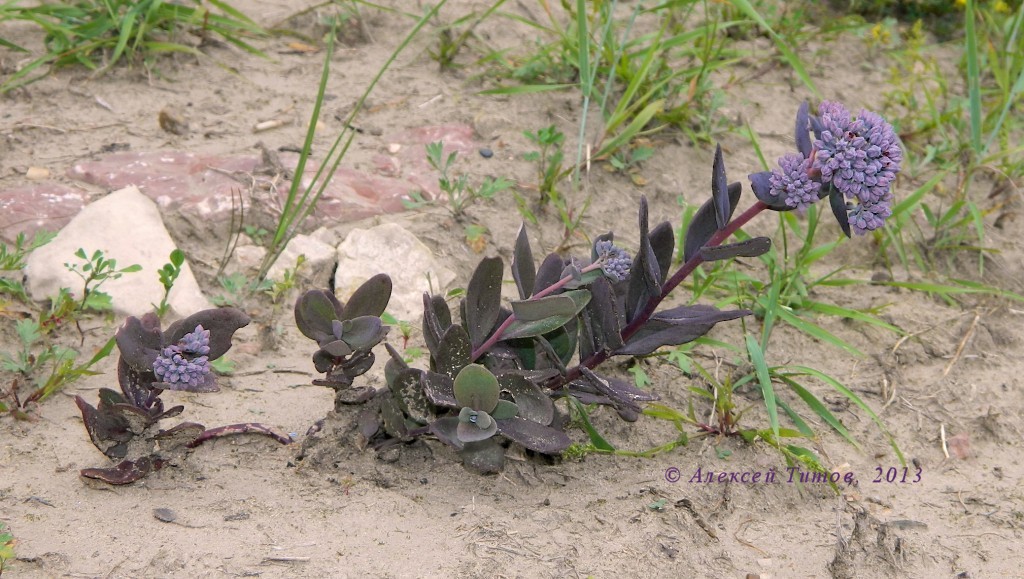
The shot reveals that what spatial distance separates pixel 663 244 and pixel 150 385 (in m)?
1.27

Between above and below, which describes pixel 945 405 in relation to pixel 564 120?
below

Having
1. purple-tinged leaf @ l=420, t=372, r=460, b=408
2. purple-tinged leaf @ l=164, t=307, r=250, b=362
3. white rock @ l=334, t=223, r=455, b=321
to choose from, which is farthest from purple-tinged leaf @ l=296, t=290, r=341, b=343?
white rock @ l=334, t=223, r=455, b=321

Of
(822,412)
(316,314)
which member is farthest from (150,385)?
(822,412)

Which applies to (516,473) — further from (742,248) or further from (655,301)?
(742,248)

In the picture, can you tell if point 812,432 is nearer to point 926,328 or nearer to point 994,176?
point 926,328

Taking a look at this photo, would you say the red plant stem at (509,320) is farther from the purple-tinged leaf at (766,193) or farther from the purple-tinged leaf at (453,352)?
the purple-tinged leaf at (766,193)

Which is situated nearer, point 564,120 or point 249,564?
point 249,564

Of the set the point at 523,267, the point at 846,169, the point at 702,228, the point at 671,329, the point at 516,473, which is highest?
the point at 846,169

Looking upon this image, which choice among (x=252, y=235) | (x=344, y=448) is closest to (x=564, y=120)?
(x=252, y=235)

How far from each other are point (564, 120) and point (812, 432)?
1.74 meters

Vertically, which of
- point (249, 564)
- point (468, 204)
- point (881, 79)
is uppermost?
point (881, 79)

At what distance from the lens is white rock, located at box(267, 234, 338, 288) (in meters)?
3.14

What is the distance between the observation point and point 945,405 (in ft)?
9.73

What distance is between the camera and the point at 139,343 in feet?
7.11
